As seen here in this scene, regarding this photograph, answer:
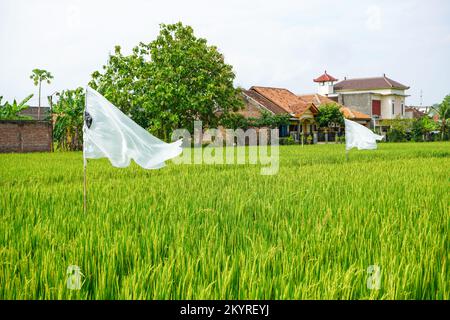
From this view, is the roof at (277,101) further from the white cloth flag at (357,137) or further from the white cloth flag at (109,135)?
the white cloth flag at (109,135)

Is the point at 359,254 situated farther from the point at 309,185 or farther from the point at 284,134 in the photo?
the point at 284,134

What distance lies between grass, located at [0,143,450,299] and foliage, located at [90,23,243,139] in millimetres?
13686

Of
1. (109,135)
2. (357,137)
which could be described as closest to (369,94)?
(357,137)

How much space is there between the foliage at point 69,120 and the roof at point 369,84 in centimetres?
2837

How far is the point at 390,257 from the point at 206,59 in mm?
18930

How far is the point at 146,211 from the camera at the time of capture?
4234mm

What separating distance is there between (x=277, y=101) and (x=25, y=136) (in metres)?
16.8

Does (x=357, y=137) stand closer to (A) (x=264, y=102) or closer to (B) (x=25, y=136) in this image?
(B) (x=25, y=136)

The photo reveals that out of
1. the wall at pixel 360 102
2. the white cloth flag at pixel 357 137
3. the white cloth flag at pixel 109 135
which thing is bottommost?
the white cloth flag at pixel 109 135

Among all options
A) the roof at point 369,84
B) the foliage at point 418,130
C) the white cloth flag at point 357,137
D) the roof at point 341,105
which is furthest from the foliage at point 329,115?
the white cloth flag at point 357,137

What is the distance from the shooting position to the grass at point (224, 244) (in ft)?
7.00

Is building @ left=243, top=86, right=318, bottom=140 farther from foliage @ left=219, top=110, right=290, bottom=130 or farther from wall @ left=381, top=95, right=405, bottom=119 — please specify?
wall @ left=381, top=95, right=405, bottom=119

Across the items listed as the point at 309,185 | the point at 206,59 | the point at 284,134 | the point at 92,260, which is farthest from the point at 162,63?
the point at 92,260

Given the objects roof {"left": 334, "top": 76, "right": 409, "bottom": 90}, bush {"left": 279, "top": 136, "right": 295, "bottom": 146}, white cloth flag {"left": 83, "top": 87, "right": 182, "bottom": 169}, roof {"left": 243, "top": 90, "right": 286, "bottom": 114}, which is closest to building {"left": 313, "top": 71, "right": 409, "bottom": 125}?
roof {"left": 334, "top": 76, "right": 409, "bottom": 90}
